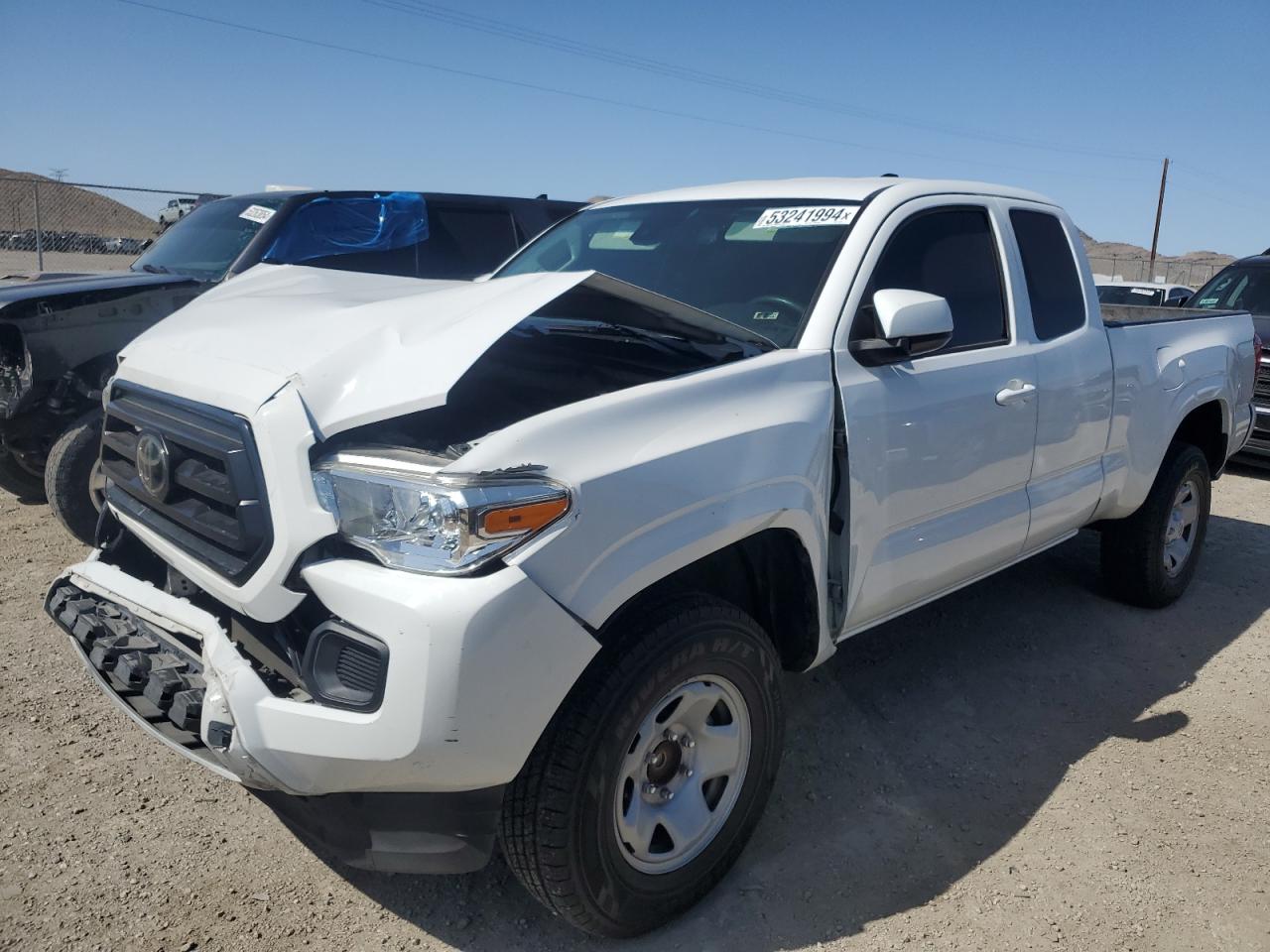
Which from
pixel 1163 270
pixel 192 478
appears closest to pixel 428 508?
pixel 192 478

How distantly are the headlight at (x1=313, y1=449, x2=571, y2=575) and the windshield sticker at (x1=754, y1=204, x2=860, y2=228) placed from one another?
1.66 meters

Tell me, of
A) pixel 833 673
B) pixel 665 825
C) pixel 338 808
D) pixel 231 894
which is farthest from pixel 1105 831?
pixel 231 894

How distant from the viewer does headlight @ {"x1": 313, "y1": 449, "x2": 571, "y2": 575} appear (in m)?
2.03

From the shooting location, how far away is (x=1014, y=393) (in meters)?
3.50

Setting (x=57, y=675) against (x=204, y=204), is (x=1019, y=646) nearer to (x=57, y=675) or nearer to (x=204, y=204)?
(x=57, y=675)

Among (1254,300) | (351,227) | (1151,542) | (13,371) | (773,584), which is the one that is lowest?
(1151,542)

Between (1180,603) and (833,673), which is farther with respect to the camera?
(1180,603)

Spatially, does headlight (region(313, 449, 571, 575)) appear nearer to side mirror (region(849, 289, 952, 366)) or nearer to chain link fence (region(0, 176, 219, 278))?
side mirror (region(849, 289, 952, 366))

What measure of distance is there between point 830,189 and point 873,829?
2169 millimetres

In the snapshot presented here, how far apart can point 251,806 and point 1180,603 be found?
4573 mm

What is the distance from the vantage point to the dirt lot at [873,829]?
2.58 meters

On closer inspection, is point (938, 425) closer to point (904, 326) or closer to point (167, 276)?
point (904, 326)

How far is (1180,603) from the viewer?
5.15 metres

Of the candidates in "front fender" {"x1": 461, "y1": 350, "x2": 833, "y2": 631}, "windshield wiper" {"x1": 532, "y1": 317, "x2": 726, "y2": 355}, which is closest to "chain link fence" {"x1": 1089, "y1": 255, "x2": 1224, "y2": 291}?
"front fender" {"x1": 461, "y1": 350, "x2": 833, "y2": 631}
